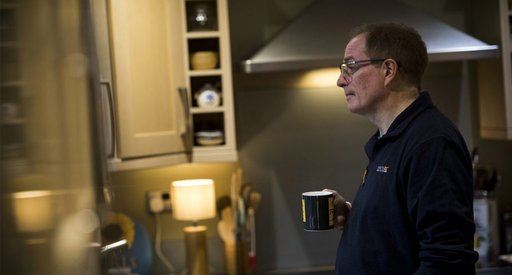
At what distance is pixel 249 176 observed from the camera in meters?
3.42

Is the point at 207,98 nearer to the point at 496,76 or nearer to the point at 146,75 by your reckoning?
the point at 146,75

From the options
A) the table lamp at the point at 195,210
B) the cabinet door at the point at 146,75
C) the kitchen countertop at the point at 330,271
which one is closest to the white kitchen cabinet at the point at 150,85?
the cabinet door at the point at 146,75

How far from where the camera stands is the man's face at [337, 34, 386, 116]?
1726 mm

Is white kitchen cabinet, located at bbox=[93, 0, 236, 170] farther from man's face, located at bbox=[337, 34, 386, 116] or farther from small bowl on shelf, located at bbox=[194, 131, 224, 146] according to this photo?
man's face, located at bbox=[337, 34, 386, 116]

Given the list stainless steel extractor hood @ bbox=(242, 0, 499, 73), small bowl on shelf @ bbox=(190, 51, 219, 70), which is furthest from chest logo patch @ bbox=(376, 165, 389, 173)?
small bowl on shelf @ bbox=(190, 51, 219, 70)

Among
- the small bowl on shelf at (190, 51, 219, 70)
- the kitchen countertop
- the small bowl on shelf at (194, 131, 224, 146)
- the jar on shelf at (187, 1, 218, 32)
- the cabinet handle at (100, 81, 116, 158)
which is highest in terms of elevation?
the jar on shelf at (187, 1, 218, 32)

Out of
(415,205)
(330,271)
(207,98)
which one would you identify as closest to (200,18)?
(207,98)

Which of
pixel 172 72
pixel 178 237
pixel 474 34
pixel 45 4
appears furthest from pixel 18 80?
pixel 474 34

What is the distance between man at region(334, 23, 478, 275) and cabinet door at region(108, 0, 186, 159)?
3.55 ft

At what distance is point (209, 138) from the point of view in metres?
3.08

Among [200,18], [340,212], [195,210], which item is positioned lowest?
[195,210]

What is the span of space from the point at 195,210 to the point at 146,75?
64cm

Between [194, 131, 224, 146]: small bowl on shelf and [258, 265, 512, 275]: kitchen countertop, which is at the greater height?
[194, 131, 224, 146]: small bowl on shelf

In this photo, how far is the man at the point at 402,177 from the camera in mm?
1498
